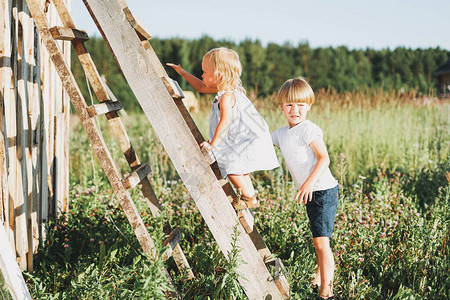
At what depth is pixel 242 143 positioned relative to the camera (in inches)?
107

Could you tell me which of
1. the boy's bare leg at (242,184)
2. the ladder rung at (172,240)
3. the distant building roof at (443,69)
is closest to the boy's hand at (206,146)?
the boy's bare leg at (242,184)

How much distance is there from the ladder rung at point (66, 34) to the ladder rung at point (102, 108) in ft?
1.30

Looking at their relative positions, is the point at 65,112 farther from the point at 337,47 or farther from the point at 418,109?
the point at 337,47

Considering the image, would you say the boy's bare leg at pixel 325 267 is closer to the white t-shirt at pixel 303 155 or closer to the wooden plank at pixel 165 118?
the white t-shirt at pixel 303 155

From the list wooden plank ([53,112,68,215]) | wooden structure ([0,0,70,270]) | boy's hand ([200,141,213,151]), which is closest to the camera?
boy's hand ([200,141,213,151])

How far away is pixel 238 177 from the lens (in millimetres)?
2658

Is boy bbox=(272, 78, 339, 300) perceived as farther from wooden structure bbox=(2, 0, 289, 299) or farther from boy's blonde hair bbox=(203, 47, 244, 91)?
wooden structure bbox=(2, 0, 289, 299)

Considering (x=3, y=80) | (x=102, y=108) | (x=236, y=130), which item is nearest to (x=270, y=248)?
(x=236, y=130)

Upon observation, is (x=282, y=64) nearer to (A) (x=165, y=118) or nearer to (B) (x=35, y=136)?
(B) (x=35, y=136)

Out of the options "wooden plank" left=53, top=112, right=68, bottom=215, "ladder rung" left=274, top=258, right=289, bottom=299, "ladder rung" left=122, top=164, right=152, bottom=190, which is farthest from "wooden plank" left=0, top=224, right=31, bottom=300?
"ladder rung" left=274, top=258, right=289, bottom=299

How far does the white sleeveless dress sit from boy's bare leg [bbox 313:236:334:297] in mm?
578

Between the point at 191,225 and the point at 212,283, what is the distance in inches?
44.0

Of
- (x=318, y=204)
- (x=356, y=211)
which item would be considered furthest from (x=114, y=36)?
(x=356, y=211)

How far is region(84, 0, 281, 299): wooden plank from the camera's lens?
2.23 meters
